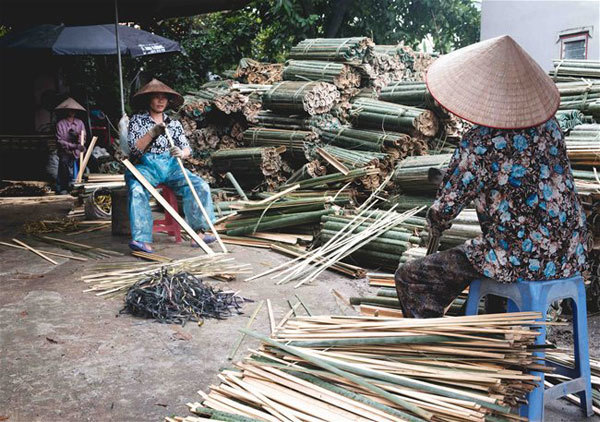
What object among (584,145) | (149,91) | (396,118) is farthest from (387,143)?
(149,91)

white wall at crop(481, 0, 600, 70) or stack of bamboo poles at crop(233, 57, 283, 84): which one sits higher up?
white wall at crop(481, 0, 600, 70)

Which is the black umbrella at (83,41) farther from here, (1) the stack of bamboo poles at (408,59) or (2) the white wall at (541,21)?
(2) the white wall at (541,21)

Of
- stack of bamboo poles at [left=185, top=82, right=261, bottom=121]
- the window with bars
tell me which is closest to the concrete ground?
stack of bamboo poles at [left=185, top=82, right=261, bottom=121]

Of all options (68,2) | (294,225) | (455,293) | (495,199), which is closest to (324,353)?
(455,293)

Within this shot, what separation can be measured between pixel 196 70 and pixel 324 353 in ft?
47.8

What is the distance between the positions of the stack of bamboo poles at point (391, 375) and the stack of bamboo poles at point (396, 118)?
4.73m

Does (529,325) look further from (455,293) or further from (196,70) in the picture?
(196,70)

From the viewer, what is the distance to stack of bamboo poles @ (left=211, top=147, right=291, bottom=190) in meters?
8.26

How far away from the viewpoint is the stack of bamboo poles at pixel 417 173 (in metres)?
6.15

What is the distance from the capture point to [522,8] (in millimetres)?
13188

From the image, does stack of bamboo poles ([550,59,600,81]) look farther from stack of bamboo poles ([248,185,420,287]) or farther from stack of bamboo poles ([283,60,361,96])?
stack of bamboo poles ([283,60,361,96])

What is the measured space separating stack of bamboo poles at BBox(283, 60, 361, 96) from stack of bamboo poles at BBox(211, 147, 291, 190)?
42.2 inches

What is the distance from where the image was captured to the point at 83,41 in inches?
473

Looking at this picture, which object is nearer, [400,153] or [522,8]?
[400,153]
